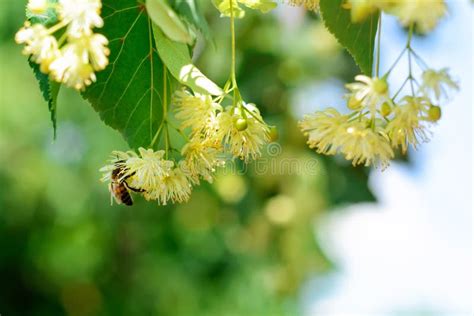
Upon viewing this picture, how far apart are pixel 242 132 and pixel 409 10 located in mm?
394

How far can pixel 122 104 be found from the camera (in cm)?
127

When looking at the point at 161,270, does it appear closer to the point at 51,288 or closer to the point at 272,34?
the point at 51,288

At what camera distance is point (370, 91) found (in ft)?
3.42

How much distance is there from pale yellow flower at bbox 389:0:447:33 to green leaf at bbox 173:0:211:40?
0.77 ft

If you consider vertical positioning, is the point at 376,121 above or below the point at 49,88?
above

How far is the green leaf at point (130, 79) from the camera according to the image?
1242 mm

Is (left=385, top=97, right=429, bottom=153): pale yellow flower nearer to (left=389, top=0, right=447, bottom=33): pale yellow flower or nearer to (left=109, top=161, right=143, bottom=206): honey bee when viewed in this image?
(left=389, top=0, right=447, bottom=33): pale yellow flower

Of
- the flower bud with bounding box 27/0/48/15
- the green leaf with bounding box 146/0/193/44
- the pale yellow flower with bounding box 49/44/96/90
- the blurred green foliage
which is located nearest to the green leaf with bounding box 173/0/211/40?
the green leaf with bounding box 146/0/193/44

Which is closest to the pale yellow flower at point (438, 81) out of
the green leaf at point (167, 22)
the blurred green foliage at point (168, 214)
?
the green leaf at point (167, 22)

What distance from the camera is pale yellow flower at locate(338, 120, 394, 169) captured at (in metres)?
1.08

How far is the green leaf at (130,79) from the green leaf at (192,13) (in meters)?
0.32

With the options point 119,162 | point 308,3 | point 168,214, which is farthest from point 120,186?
point 168,214

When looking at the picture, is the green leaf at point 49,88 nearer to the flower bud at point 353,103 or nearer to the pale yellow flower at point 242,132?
the pale yellow flower at point 242,132

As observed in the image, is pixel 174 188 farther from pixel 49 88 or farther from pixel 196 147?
pixel 49 88
